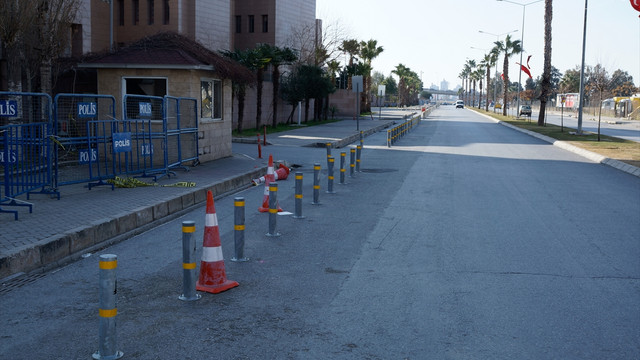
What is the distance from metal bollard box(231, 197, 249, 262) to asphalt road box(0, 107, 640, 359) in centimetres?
16

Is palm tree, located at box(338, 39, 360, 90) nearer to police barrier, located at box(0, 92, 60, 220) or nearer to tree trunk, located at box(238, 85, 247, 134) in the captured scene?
tree trunk, located at box(238, 85, 247, 134)

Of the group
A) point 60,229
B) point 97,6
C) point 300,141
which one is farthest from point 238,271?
point 97,6

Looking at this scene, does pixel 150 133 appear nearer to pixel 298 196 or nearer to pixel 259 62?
pixel 298 196

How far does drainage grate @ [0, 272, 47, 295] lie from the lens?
6594 mm

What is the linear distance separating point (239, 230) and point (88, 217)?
299cm

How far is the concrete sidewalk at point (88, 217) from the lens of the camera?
24.6 ft

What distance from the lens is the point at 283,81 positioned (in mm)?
44031

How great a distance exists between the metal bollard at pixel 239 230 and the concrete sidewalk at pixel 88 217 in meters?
2.08

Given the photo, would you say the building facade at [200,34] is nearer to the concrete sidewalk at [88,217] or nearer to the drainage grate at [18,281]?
the concrete sidewalk at [88,217]

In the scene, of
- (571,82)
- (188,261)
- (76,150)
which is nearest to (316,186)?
(76,150)

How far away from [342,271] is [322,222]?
3.03 m

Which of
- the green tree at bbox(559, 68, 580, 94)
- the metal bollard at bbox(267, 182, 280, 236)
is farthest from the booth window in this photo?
the green tree at bbox(559, 68, 580, 94)

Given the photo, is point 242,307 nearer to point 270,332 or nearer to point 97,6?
point 270,332

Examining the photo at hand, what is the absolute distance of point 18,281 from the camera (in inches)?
270
